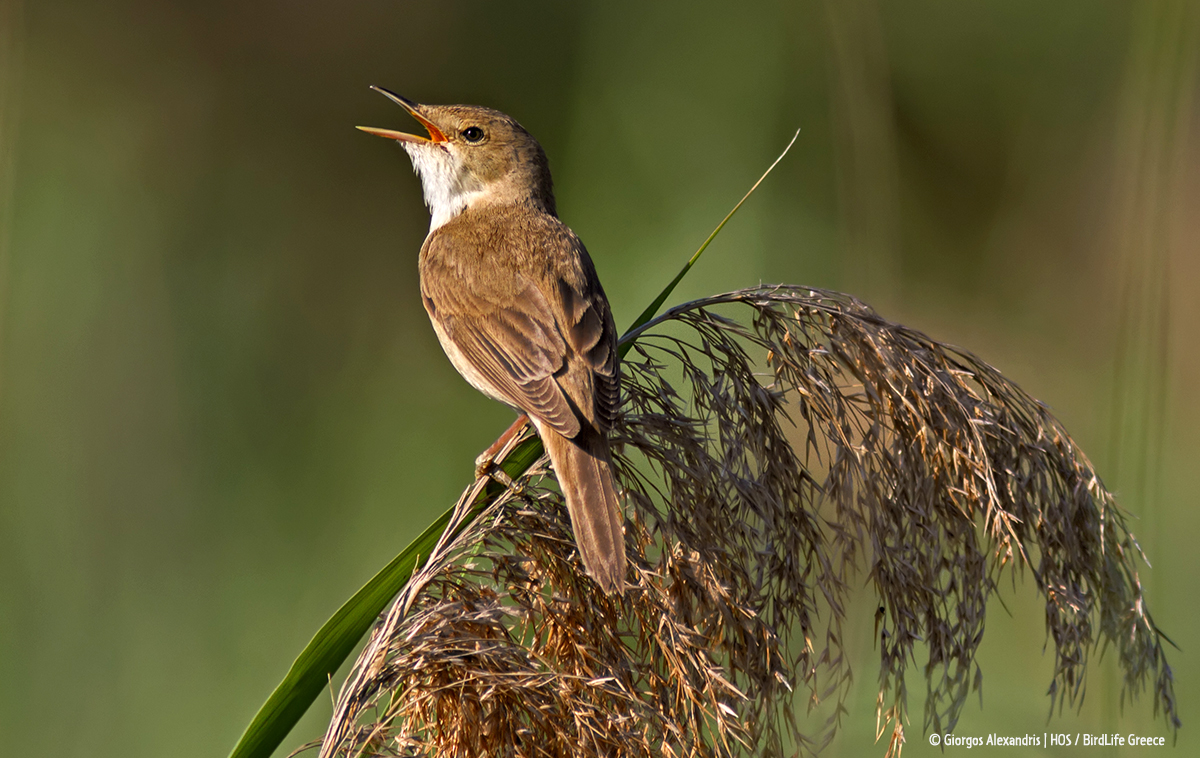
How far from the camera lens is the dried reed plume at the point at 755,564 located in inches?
59.4

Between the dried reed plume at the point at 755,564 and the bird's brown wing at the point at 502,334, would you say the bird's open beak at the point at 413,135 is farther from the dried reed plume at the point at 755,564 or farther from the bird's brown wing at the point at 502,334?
the dried reed plume at the point at 755,564

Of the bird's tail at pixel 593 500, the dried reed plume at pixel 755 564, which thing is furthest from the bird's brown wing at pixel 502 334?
the dried reed plume at pixel 755 564

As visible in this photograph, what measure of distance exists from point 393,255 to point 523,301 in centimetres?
200

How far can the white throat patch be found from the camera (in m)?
3.06

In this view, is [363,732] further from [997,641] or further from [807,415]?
[997,641]

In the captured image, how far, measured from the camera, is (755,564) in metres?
1.75

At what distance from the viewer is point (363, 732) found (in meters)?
1.38

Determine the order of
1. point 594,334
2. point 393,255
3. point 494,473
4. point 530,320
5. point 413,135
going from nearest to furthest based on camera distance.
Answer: point 494,473 → point 594,334 → point 530,320 → point 413,135 → point 393,255

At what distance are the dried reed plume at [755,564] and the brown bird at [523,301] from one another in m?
0.08

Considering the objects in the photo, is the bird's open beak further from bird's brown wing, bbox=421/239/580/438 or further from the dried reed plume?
the dried reed plume

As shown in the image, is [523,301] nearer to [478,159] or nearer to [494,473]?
[494,473]

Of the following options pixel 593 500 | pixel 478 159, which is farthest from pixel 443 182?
pixel 593 500

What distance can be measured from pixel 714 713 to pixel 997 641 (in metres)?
2.31

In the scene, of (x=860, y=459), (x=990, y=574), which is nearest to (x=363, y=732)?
(x=860, y=459)
